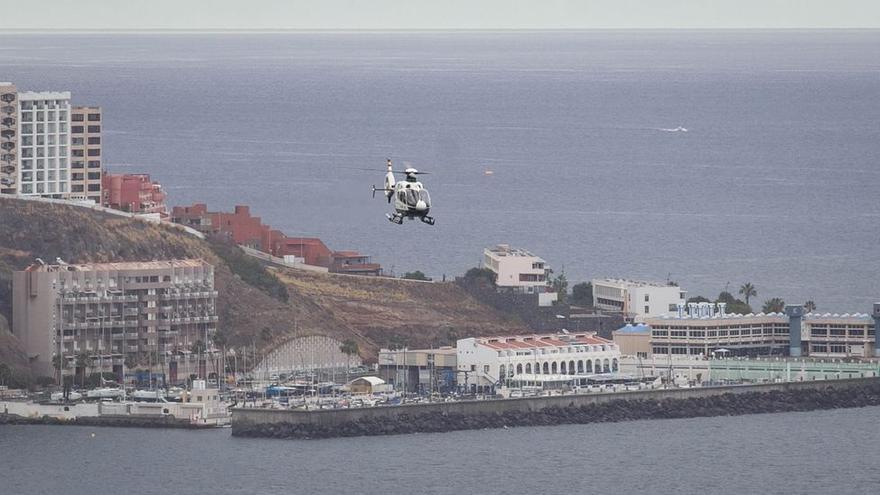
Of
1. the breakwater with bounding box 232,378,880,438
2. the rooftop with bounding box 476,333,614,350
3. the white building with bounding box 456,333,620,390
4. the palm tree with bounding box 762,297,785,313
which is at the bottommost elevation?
the breakwater with bounding box 232,378,880,438

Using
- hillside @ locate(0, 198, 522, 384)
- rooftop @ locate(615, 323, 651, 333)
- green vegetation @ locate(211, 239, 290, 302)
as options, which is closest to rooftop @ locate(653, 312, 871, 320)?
rooftop @ locate(615, 323, 651, 333)

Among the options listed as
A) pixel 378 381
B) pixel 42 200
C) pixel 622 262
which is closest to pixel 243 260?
pixel 42 200

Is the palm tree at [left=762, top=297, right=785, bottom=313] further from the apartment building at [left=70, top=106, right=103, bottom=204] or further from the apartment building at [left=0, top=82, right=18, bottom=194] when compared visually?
the apartment building at [left=0, top=82, right=18, bottom=194]

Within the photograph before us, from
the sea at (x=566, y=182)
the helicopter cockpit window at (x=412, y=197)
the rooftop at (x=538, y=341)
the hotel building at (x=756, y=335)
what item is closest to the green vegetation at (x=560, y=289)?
the sea at (x=566, y=182)

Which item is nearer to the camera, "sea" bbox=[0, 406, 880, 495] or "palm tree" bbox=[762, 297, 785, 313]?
"sea" bbox=[0, 406, 880, 495]

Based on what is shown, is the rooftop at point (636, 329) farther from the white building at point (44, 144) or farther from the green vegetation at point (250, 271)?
the white building at point (44, 144)

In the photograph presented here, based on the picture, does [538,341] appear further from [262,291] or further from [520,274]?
[520,274]

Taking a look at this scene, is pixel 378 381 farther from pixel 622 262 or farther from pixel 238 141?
pixel 238 141
